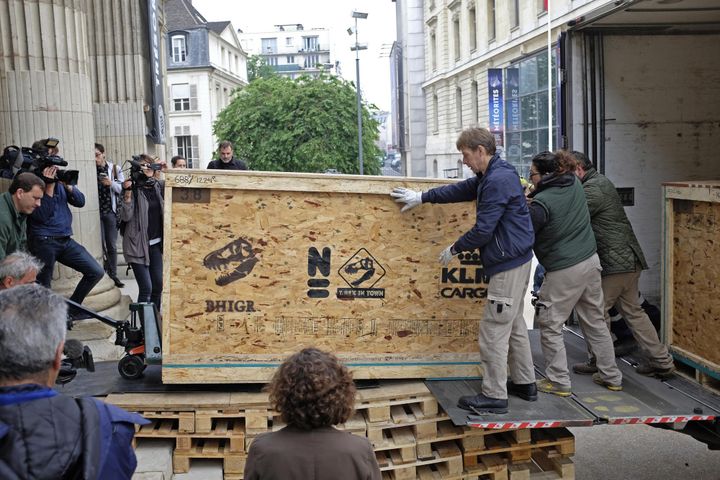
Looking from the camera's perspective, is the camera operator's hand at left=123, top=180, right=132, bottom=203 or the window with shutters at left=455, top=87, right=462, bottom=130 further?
the window with shutters at left=455, top=87, right=462, bottom=130

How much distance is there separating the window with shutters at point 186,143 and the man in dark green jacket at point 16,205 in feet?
212

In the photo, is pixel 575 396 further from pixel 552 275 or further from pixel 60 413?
pixel 60 413

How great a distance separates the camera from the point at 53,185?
24.4 feet

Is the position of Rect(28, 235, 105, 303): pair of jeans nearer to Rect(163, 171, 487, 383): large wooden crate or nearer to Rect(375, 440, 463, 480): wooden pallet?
Rect(163, 171, 487, 383): large wooden crate

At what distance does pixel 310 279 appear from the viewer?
19.8ft

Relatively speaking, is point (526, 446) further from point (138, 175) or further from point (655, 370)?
point (138, 175)

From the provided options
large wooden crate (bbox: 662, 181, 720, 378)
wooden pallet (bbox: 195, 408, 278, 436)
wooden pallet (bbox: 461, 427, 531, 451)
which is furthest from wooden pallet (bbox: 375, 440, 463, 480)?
large wooden crate (bbox: 662, 181, 720, 378)

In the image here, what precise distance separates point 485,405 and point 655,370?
1717 mm

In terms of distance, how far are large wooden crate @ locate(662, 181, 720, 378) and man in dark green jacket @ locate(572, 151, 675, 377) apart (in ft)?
0.89

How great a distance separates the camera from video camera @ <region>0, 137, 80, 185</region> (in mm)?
7039

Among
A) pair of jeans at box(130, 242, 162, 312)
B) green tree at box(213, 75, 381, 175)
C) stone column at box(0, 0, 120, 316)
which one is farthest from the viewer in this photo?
green tree at box(213, 75, 381, 175)

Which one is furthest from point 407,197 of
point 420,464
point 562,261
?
point 420,464

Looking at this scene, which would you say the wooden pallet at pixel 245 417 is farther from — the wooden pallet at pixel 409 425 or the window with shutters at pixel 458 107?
the window with shutters at pixel 458 107

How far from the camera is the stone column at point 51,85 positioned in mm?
8523
